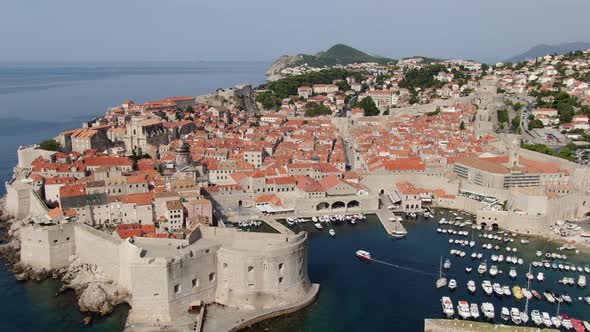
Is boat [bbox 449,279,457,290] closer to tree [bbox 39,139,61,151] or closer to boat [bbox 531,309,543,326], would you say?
boat [bbox 531,309,543,326]

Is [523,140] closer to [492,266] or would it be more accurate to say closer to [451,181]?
[451,181]

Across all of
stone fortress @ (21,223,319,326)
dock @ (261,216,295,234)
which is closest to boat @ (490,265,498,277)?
stone fortress @ (21,223,319,326)

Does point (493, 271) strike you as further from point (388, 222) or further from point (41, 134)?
point (41, 134)

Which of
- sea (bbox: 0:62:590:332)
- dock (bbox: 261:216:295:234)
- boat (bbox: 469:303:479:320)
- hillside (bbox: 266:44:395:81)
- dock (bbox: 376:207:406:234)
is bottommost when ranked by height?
sea (bbox: 0:62:590:332)

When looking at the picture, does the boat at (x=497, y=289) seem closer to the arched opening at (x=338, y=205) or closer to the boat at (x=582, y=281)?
the boat at (x=582, y=281)

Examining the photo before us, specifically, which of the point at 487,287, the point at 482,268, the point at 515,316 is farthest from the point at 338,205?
the point at 515,316
